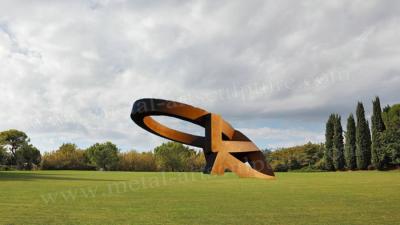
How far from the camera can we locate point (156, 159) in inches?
2233

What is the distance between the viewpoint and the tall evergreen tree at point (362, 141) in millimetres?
43875

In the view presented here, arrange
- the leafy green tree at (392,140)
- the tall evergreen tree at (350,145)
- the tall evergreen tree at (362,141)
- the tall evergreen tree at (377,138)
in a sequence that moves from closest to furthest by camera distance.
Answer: the leafy green tree at (392,140) < the tall evergreen tree at (377,138) < the tall evergreen tree at (362,141) < the tall evergreen tree at (350,145)

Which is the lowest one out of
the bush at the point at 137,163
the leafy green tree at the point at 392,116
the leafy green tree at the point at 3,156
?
the bush at the point at 137,163

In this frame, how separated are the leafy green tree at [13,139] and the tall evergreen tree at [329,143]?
1716 inches

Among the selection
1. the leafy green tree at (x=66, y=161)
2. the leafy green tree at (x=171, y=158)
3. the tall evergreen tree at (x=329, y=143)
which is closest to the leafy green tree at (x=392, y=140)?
the tall evergreen tree at (x=329, y=143)

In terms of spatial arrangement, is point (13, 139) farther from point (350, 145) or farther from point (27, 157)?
point (350, 145)

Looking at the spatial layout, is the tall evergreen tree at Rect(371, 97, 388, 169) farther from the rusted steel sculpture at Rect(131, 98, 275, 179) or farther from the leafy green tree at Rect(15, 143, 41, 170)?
the leafy green tree at Rect(15, 143, 41, 170)

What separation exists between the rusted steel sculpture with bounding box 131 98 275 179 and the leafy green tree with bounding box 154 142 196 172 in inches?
1291

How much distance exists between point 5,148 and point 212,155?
48.5m

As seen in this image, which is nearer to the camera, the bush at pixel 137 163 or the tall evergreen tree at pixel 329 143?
the tall evergreen tree at pixel 329 143

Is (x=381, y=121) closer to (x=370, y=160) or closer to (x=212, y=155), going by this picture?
(x=370, y=160)

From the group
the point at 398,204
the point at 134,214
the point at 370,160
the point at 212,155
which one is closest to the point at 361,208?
the point at 398,204

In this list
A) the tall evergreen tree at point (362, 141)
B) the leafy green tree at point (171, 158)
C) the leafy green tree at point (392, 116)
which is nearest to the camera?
the leafy green tree at point (392, 116)

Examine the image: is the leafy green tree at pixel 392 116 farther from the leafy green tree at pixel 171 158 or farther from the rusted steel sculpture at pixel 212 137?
the rusted steel sculpture at pixel 212 137
